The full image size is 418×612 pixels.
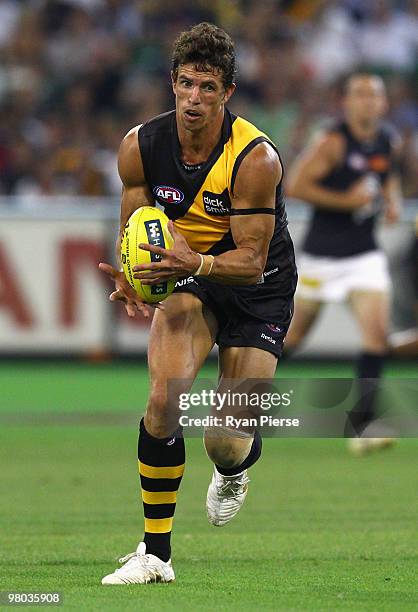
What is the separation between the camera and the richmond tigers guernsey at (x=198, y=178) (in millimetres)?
6469

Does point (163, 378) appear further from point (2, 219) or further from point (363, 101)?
point (2, 219)

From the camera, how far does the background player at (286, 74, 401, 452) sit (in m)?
11.7

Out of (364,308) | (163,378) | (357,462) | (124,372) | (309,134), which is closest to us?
(163,378)

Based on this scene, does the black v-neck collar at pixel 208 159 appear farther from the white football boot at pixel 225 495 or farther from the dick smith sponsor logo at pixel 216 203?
the white football boot at pixel 225 495

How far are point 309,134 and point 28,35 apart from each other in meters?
4.20

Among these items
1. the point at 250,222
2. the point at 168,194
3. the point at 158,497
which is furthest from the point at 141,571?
the point at 168,194

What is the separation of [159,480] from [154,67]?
13635 mm

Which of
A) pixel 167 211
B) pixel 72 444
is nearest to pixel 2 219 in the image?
pixel 72 444

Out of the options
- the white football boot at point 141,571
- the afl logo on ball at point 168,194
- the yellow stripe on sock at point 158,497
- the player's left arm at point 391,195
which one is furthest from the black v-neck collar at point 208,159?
the player's left arm at point 391,195

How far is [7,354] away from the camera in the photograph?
17.2 m

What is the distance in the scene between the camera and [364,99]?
1174 centimetres

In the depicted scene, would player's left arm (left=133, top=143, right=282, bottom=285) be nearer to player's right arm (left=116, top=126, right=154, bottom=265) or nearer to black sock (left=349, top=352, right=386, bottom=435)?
player's right arm (left=116, top=126, right=154, bottom=265)

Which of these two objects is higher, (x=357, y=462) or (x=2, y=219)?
(x=357, y=462)

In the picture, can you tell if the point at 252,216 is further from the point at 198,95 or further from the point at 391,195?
the point at 391,195
